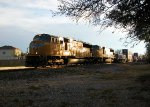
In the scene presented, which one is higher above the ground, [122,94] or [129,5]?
[129,5]

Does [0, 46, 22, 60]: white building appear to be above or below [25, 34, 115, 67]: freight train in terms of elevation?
above

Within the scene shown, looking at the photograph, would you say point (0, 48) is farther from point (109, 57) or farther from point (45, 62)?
point (45, 62)

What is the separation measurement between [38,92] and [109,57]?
58551mm

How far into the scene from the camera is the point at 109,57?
71938 mm

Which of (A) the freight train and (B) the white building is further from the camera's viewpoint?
(B) the white building

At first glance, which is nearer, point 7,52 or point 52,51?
point 52,51

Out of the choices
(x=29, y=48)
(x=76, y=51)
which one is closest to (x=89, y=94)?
(x=29, y=48)

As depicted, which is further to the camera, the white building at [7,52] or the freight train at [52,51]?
the white building at [7,52]

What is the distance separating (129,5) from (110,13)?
153 centimetres

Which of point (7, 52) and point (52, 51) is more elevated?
point (7, 52)

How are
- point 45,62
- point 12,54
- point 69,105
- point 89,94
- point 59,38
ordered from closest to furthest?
point 69,105, point 89,94, point 45,62, point 59,38, point 12,54

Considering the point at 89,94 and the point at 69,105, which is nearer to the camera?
the point at 69,105

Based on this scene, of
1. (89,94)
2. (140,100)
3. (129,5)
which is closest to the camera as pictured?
(140,100)

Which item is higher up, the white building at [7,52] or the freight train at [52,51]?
the white building at [7,52]
